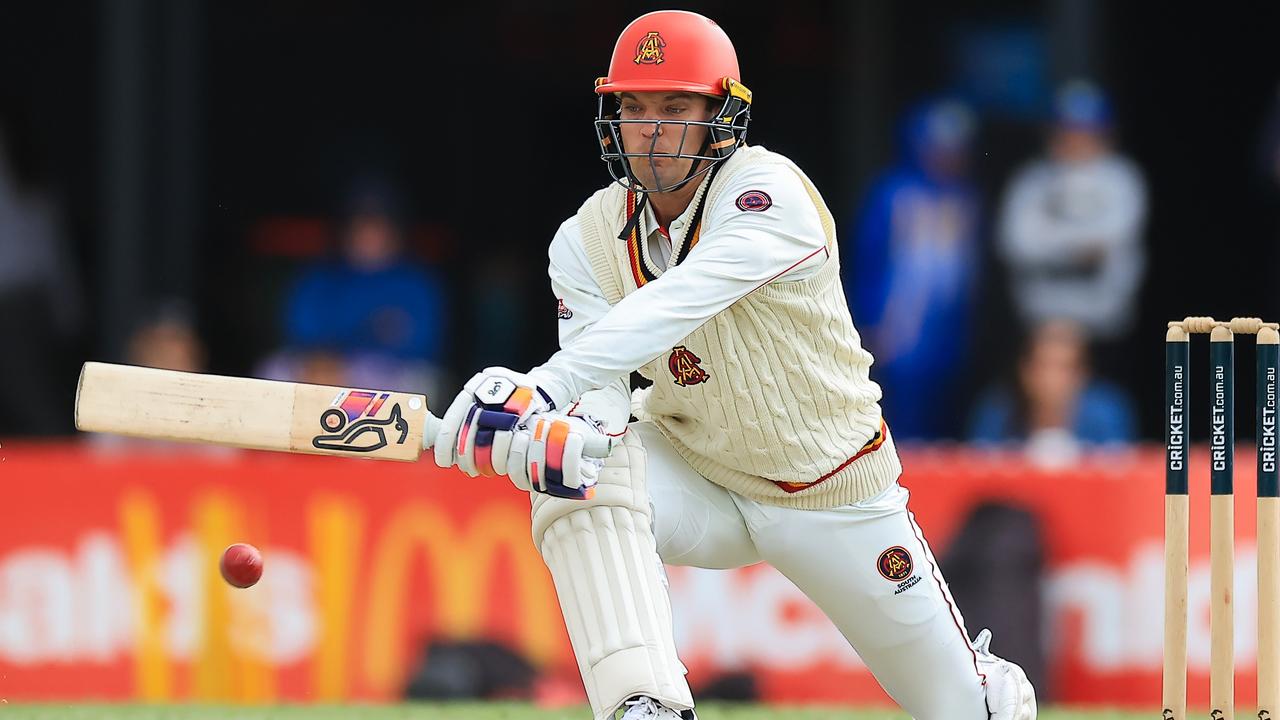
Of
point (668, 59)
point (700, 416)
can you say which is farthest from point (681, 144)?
point (700, 416)

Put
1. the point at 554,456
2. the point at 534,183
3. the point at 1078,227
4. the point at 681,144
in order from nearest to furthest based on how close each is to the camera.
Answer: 1. the point at 554,456
2. the point at 681,144
3. the point at 1078,227
4. the point at 534,183

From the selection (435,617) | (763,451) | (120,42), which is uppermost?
(120,42)

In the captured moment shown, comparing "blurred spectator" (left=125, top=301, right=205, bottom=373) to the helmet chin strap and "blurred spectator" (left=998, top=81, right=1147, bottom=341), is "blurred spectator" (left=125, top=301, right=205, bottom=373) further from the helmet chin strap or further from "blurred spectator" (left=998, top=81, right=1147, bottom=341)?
the helmet chin strap

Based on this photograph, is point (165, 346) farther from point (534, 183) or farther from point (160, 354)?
point (534, 183)

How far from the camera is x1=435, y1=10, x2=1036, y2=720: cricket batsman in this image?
3664mm

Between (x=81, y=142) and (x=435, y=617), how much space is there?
14.9ft

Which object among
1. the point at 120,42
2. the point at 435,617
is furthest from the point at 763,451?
the point at 120,42

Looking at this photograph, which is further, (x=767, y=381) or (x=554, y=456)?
(x=767, y=381)

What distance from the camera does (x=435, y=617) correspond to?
6.30 m

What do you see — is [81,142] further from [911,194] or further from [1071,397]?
[1071,397]

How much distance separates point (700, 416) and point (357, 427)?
2.43 feet

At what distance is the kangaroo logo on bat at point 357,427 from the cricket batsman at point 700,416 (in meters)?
0.15

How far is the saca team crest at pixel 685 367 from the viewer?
13.2ft

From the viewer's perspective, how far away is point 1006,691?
416 cm
